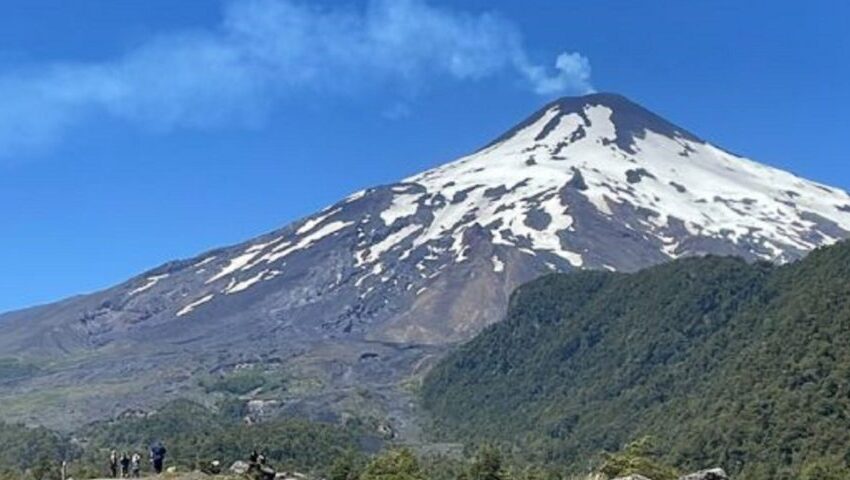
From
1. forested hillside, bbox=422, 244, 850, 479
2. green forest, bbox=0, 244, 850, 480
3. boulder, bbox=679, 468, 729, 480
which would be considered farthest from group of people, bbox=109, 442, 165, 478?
forested hillside, bbox=422, 244, 850, 479

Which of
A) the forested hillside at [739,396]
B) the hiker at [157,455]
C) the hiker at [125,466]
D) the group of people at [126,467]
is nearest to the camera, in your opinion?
the hiker at [157,455]

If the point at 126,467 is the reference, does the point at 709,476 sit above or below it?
below

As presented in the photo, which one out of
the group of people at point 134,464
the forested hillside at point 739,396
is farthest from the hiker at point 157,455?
the forested hillside at point 739,396

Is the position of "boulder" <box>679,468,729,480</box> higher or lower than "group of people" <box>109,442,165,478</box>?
lower

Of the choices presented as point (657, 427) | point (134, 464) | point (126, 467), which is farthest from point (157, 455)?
A: point (657, 427)

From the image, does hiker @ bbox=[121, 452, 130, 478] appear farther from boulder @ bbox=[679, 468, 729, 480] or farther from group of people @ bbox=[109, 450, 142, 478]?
boulder @ bbox=[679, 468, 729, 480]

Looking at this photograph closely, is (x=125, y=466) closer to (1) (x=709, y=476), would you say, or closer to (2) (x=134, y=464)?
(2) (x=134, y=464)

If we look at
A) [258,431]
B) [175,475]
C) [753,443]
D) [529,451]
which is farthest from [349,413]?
[175,475]

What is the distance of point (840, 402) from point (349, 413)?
8421 centimetres

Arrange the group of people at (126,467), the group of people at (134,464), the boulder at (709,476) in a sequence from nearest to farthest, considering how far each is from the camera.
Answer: the group of people at (134,464), the boulder at (709,476), the group of people at (126,467)

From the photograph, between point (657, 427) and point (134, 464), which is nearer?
point (134, 464)

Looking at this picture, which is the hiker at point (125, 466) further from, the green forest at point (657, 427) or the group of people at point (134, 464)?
the green forest at point (657, 427)

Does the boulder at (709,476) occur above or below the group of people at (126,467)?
below

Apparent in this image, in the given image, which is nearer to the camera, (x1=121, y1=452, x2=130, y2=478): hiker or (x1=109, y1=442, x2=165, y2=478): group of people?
(x1=109, y1=442, x2=165, y2=478): group of people
